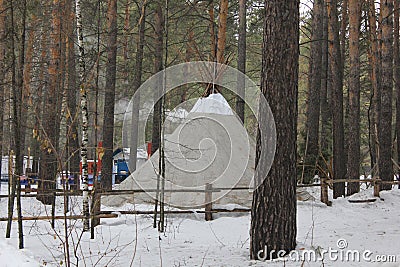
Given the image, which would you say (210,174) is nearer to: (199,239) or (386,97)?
(199,239)

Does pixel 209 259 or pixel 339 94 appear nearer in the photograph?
pixel 209 259

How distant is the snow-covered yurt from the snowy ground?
680mm

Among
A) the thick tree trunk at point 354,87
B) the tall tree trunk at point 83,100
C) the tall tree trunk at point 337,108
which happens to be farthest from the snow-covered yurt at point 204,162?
the tall tree trunk at point 83,100

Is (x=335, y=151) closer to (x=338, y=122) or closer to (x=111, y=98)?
(x=338, y=122)

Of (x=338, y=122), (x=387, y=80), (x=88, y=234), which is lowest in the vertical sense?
(x=88, y=234)

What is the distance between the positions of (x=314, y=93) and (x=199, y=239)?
6.39 metres

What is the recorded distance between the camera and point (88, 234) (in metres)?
8.33

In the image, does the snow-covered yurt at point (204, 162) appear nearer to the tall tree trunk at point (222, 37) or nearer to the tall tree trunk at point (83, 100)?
the tall tree trunk at point (222, 37)

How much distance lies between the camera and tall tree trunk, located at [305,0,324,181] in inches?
500

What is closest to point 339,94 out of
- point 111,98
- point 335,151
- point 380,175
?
point 335,151

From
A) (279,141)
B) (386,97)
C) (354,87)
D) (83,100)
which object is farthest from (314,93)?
(279,141)

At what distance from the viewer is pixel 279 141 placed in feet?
19.4

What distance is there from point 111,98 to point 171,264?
7077mm

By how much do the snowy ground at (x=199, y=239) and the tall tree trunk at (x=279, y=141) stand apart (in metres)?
0.33
